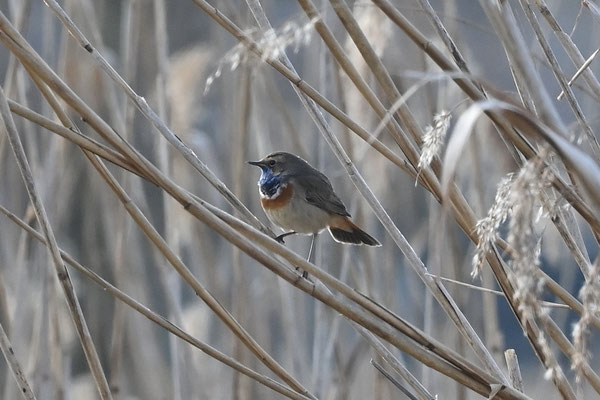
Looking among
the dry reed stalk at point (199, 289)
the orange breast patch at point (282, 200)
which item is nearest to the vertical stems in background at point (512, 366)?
the dry reed stalk at point (199, 289)

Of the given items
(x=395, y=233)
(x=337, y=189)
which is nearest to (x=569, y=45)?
(x=395, y=233)

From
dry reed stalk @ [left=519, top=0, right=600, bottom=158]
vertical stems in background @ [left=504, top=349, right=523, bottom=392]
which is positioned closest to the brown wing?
vertical stems in background @ [left=504, top=349, right=523, bottom=392]

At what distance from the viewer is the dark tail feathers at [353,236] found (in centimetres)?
274

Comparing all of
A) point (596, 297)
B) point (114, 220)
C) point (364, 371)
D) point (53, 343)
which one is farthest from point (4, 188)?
point (596, 297)

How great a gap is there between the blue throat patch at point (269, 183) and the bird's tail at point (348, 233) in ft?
1.05

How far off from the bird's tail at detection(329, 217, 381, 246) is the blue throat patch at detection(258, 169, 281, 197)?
1.05 feet

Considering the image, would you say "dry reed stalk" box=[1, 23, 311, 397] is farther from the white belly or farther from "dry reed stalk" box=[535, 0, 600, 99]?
the white belly

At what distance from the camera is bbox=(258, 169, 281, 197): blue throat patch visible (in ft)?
10.4

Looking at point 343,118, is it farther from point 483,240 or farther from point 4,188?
point 4,188

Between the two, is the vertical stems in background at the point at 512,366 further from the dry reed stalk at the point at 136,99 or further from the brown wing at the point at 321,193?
the brown wing at the point at 321,193

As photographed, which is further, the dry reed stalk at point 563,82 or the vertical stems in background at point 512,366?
the vertical stems in background at point 512,366

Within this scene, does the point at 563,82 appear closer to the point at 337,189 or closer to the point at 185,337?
the point at 185,337

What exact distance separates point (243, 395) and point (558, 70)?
6.41 feet

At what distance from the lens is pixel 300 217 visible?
3076 mm
